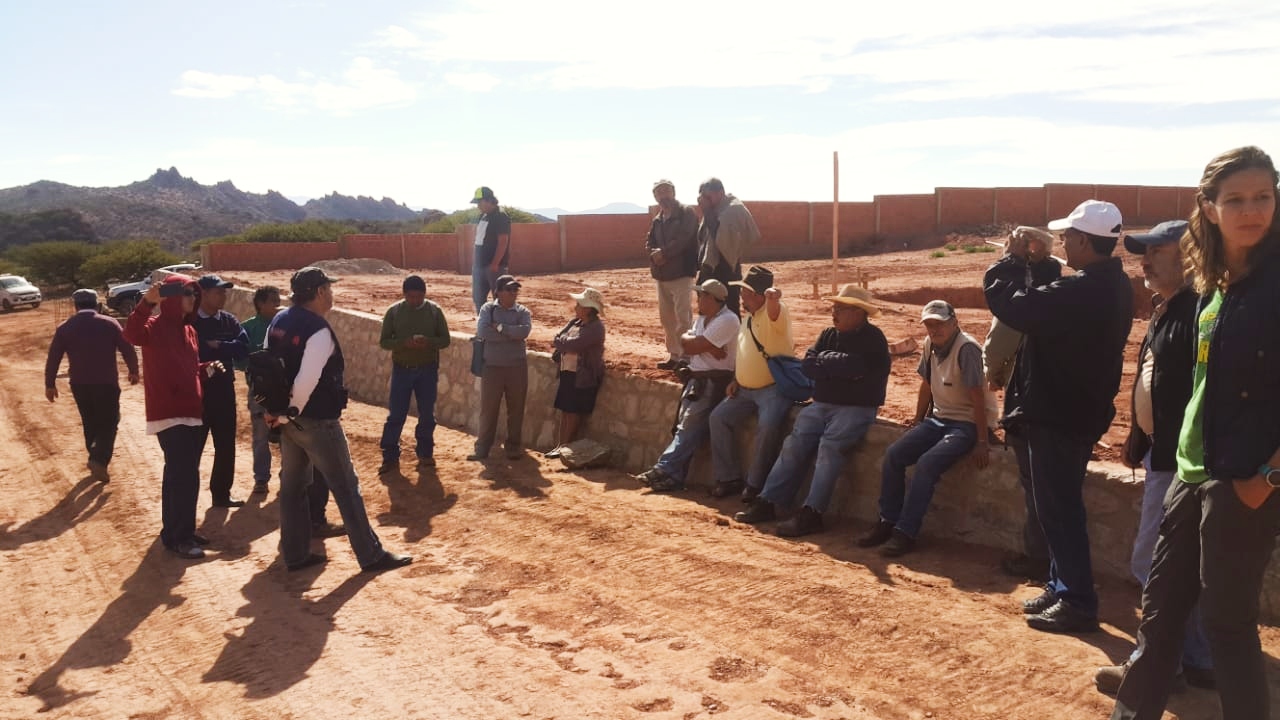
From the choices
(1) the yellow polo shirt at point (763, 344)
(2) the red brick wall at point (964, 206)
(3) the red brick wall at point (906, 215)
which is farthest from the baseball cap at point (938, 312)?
(2) the red brick wall at point (964, 206)

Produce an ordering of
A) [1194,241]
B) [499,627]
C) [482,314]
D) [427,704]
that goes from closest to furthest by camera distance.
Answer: [1194,241], [427,704], [499,627], [482,314]

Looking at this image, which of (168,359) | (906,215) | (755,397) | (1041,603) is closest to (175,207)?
(906,215)

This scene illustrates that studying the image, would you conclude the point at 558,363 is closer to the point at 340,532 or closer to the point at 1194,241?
the point at 340,532

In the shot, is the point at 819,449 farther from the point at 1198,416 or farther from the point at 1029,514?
the point at 1198,416

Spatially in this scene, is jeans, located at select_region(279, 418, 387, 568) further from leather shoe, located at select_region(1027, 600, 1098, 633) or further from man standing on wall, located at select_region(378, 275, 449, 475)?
leather shoe, located at select_region(1027, 600, 1098, 633)

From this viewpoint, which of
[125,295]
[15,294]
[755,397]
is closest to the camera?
[755,397]

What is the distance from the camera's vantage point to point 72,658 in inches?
252

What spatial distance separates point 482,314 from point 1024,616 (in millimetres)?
6140

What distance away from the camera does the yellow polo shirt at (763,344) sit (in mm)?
8594

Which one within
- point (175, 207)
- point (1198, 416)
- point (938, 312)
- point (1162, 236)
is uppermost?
point (175, 207)

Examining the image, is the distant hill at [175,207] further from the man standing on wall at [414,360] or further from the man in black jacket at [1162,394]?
the man in black jacket at [1162,394]

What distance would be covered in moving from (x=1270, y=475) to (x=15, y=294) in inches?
1547

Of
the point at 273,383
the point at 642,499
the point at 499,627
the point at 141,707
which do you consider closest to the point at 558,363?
the point at 642,499

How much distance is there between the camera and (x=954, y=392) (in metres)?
7.03
